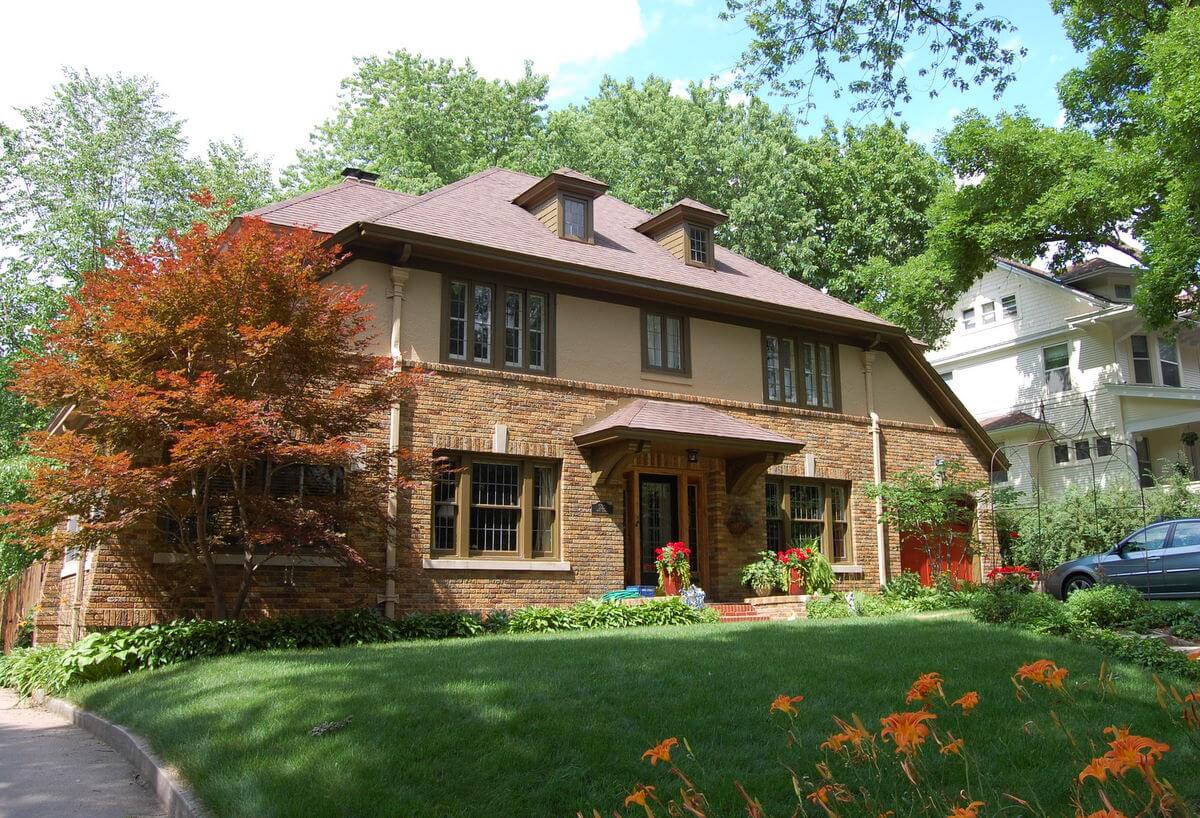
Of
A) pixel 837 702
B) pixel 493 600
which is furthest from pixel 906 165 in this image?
pixel 837 702

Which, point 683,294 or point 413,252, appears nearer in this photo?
point 413,252

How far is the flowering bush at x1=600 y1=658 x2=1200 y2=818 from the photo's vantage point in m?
3.03

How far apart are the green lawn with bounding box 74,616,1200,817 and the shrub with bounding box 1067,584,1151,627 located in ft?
3.64

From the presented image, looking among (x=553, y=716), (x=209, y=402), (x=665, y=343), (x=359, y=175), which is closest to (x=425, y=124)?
(x=359, y=175)

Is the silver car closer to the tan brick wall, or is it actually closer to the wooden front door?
the tan brick wall

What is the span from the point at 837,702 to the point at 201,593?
8853mm

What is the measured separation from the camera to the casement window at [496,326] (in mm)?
15273

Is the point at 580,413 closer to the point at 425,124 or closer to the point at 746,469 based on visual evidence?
the point at 746,469

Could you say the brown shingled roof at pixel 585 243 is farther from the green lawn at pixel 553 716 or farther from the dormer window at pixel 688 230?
the green lawn at pixel 553 716

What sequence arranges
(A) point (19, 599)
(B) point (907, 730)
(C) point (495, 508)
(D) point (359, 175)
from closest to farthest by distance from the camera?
(B) point (907, 730) → (C) point (495, 508) → (A) point (19, 599) → (D) point (359, 175)

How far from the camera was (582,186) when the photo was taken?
1792cm

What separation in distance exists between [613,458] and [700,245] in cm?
631

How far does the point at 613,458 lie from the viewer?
15508 mm

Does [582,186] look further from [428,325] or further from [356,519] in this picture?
[356,519]
